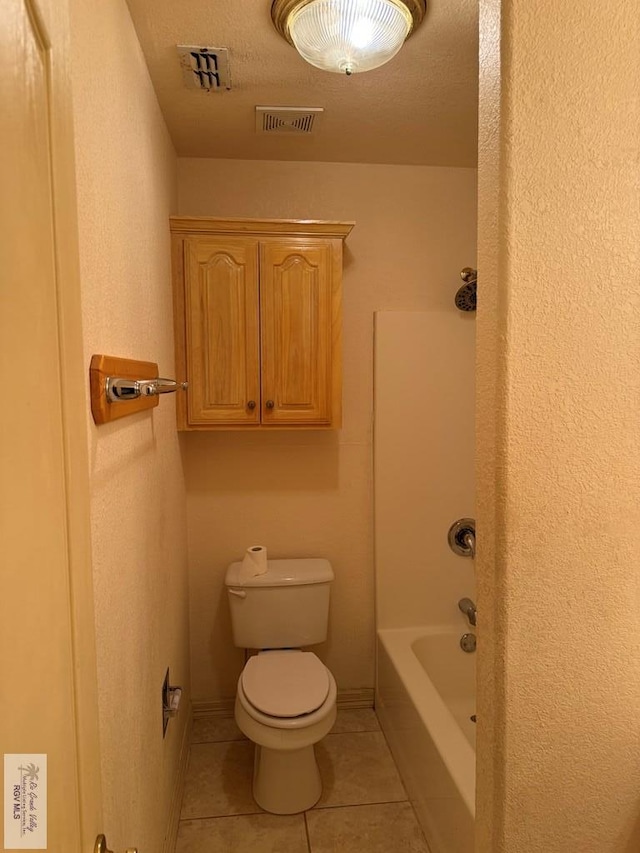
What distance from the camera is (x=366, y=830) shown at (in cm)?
184

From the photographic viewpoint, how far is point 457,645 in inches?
95.7

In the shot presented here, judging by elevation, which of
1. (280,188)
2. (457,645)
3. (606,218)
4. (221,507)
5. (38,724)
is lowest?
(457,645)

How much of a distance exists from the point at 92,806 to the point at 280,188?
2.25 meters

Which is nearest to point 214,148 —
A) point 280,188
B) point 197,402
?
point 280,188

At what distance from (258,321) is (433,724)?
1.59 meters

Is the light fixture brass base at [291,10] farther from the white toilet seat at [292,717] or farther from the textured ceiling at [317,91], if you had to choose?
the white toilet seat at [292,717]

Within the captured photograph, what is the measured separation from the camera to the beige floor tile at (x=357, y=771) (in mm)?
1994

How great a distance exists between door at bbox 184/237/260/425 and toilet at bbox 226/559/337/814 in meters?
0.70

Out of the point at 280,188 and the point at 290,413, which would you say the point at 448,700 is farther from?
the point at 280,188

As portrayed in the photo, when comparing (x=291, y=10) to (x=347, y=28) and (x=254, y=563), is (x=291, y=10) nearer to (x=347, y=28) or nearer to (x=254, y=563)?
(x=347, y=28)

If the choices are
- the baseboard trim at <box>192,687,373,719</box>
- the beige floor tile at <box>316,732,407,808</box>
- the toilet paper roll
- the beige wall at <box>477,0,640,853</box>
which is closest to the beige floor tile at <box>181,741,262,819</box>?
the baseboard trim at <box>192,687,373,719</box>

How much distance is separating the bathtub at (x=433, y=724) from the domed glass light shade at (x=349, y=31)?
1996mm

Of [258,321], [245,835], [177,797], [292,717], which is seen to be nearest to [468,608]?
[292,717]

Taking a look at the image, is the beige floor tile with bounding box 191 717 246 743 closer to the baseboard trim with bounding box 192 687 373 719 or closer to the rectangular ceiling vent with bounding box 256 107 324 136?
the baseboard trim with bounding box 192 687 373 719
